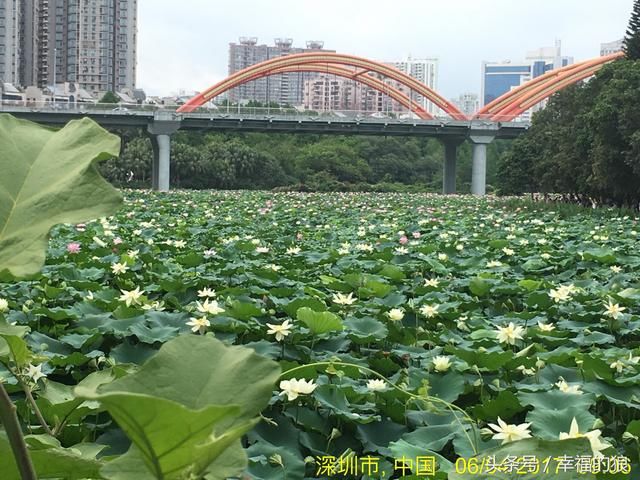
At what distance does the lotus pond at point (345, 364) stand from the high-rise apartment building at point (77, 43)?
200 ft

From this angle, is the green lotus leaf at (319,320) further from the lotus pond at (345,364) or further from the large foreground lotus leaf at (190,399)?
the large foreground lotus leaf at (190,399)

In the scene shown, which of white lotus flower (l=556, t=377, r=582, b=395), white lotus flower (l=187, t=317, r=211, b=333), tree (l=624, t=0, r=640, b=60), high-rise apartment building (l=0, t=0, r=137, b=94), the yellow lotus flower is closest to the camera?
→ white lotus flower (l=556, t=377, r=582, b=395)

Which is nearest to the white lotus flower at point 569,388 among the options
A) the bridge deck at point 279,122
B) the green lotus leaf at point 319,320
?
the green lotus leaf at point 319,320

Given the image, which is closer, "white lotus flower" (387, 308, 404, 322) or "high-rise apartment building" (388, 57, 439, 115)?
"white lotus flower" (387, 308, 404, 322)

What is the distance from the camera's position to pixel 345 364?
1.66 m

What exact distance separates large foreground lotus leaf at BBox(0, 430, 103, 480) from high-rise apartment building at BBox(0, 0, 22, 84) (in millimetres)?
60121

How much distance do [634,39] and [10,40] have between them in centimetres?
5107

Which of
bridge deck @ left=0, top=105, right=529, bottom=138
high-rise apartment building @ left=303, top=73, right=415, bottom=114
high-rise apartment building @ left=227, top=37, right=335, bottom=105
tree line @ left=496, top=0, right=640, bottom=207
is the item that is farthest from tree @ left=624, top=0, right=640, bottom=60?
high-rise apartment building @ left=227, top=37, right=335, bottom=105

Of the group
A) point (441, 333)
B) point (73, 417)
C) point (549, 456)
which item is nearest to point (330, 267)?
point (441, 333)

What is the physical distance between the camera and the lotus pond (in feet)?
2.34

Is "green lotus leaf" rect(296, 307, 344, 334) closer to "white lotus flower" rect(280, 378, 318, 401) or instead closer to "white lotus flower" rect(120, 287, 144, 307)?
"white lotus flower" rect(280, 378, 318, 401)

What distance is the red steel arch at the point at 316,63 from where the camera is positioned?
39.3m

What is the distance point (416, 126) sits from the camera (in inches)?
1458

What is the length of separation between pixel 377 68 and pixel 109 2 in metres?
29.9
